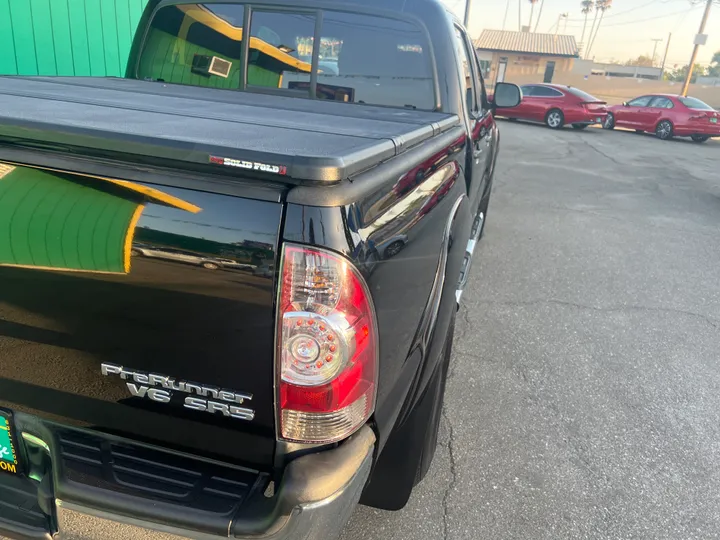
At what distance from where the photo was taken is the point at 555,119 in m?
18.8

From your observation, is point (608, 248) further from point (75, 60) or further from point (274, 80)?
point (75, 60)

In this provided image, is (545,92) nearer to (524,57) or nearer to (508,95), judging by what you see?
(508,95)

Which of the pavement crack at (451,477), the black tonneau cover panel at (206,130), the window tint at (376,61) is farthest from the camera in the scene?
the window tint at (376,61)

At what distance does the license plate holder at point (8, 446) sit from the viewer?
4.79ft

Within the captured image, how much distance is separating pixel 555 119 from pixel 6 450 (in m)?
19.9

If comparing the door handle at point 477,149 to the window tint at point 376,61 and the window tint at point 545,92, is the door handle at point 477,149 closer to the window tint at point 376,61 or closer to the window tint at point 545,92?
the window tint at point 376,61

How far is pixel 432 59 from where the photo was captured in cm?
297

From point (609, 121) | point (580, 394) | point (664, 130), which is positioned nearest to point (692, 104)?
point (664, 130)

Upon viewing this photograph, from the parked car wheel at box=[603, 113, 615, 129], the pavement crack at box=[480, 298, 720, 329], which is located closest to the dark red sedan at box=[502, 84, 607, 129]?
the parked car wheel at box=[603, 113, 615, 129]

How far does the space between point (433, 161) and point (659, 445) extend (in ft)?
6.62

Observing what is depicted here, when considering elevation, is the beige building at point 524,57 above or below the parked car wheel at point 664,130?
above

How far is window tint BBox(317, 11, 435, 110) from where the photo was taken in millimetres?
3000

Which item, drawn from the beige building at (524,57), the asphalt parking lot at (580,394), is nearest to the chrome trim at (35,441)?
the asphalt parking lot at (580,394)

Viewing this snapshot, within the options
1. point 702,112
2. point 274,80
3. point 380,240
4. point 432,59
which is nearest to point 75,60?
point 274,80
